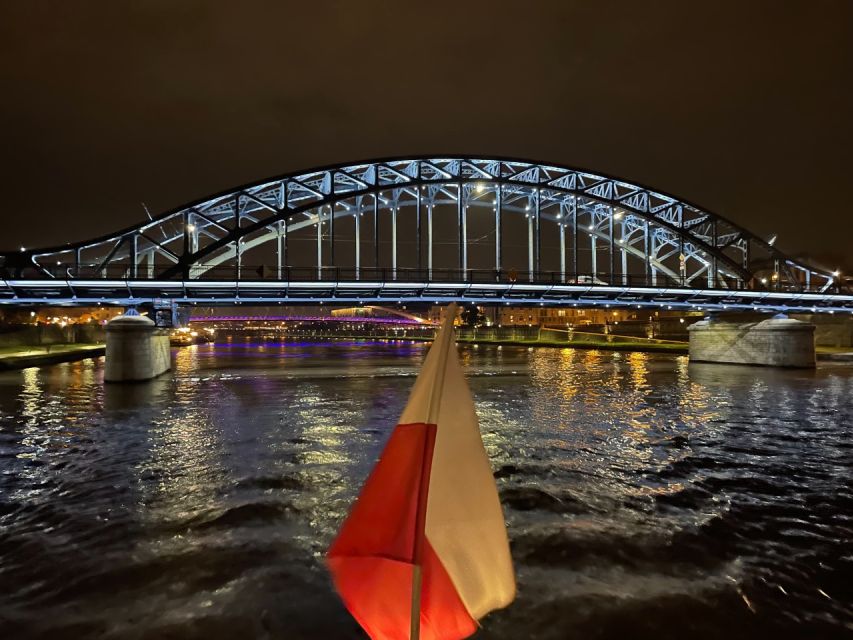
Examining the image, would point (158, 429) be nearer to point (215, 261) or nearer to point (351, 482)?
point (351, 482)

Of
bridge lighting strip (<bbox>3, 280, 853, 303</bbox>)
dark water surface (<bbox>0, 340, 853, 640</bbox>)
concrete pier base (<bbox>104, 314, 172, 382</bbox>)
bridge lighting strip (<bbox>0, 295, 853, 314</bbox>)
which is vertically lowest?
dark water surface (<bbox>0, 340, 853, 640</bbox>)

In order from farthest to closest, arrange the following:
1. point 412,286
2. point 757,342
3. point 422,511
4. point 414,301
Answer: point 757,342 → point 414,301 → point 412,286 → point 422,511

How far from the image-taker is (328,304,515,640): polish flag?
293cm

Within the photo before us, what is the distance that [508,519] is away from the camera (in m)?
7.61

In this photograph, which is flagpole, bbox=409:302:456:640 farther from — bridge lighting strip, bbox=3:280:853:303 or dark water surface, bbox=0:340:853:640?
bridge lighting strip, bbox=3:280:853:303

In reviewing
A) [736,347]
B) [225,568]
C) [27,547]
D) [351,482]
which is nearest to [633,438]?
[351,482]

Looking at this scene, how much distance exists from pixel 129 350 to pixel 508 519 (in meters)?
29.6

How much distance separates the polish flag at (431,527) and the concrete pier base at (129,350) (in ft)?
104

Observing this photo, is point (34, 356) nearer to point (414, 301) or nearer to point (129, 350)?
point (129, 350)

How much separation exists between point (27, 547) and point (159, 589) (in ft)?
8.56

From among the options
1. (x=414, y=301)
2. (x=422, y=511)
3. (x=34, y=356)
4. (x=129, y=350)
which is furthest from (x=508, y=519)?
(x=34, y=356)

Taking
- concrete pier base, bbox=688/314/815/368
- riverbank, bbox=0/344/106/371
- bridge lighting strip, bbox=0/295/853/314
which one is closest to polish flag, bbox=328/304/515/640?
bridge lighting strip, bbox=0/295/853/314

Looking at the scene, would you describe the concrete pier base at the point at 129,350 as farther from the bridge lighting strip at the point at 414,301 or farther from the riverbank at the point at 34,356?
the riverbank at the point at 34,356

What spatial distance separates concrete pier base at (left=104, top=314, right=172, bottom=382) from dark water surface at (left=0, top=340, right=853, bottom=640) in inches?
481
